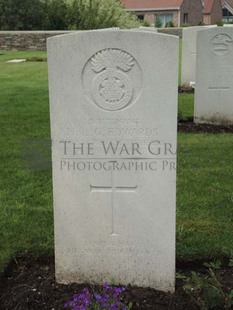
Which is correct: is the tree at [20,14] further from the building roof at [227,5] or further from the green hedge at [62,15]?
the building roof at [227,5]

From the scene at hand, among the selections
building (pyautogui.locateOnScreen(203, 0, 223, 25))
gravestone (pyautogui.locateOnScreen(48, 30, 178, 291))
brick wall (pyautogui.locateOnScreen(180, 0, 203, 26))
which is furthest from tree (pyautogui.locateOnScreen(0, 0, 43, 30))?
building (pyautogui.locateOnScreen(203, 0, 223, 25))

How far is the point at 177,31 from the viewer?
27.6 meters

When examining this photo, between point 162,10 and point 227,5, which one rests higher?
point 227,5

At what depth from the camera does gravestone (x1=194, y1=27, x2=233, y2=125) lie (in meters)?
7.55

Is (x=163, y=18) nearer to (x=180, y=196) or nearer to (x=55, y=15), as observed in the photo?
(x=55, y=15)

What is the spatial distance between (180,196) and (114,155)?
1.93 metres

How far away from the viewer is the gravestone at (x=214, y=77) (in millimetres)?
7551

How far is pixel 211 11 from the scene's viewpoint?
60.2 meters

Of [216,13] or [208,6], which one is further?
[216,13]

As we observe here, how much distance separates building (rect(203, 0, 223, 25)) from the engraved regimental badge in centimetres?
5834

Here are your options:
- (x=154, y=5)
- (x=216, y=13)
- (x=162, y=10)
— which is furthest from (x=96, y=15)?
(x=216, y=13)

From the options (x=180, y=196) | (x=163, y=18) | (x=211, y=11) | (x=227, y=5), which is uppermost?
(x=227, y=5)

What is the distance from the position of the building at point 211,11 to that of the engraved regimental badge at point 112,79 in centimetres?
5834

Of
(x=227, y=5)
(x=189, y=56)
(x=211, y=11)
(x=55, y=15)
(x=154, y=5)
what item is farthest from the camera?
(x=227, y=5)
